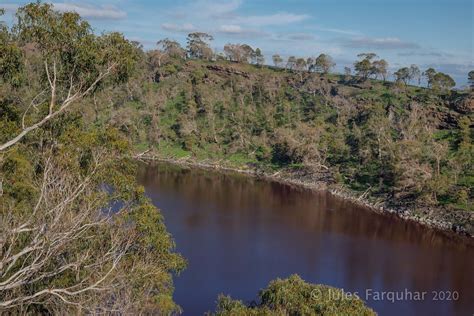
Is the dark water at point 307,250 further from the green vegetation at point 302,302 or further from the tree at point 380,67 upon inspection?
the tree at point 380,67

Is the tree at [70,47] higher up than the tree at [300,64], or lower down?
lower down

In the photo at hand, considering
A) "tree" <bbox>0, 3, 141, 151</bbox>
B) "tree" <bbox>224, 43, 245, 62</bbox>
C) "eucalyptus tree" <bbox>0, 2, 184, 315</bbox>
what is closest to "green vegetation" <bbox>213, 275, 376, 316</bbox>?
"eucalyptus tree" <bbox>0, 2, 184, 315</bbox>

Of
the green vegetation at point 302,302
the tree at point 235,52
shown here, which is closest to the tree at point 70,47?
the green vegetation at point 302,302

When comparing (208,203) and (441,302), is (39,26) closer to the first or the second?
(441,302)

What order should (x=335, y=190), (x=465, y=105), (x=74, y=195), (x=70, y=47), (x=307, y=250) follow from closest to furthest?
(x=74, y=195) → (x=70, y=47) → (x=307, y=250) → (x=335, y=190) → (x=465, y=105)

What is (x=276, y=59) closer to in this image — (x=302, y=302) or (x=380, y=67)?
(x=380, y=67)

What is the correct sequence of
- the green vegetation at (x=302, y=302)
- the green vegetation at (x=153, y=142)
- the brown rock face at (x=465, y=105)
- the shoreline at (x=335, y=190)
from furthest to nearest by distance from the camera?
the brown rock face at (x=465, y=105), the shoreline at (x=335, y=190), the green vegetation at (x=302, y=302), the green vegetation at (x=153, y=142)

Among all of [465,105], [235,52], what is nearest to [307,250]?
[465,105]

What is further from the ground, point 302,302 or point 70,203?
point 70,203
